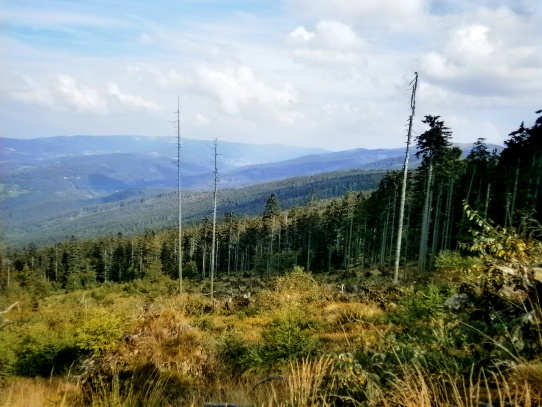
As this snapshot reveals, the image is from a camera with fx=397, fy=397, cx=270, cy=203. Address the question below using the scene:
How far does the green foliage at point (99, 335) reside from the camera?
26.8 feet

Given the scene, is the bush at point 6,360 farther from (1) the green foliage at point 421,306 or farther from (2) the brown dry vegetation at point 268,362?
(1) the green foliage at point 421,306

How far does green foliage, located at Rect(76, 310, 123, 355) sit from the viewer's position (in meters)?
8.18

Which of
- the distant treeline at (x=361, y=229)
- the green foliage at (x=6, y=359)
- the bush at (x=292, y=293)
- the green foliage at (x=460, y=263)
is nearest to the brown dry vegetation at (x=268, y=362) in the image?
the green foliage at (x=6, y=359)

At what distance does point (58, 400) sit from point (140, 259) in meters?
83.0

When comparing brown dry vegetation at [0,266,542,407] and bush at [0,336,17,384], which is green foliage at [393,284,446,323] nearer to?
brown dry vegetation at [0,266,542,407]

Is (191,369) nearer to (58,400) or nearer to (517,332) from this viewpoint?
(58,400)

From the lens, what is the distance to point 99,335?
8.32 m

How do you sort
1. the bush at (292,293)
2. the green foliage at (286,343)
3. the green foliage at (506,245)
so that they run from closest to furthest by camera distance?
the green foliage at (506,245), the green foliage at (286,343), the bush at (292,293)

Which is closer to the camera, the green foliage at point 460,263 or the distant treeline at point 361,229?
the green foliage at point 460,263

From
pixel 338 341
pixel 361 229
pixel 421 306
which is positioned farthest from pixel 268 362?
pixel 361 229

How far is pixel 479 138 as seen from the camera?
39.7 m

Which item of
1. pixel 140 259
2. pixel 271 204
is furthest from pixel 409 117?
pixel 140 259

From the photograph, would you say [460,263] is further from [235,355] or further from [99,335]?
[99,335]

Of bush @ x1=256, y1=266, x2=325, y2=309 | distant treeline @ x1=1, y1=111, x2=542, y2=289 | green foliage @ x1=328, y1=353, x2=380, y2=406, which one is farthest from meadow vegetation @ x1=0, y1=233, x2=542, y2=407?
distant treeline @ x1=1, y1=111, x2=542, y2=289
